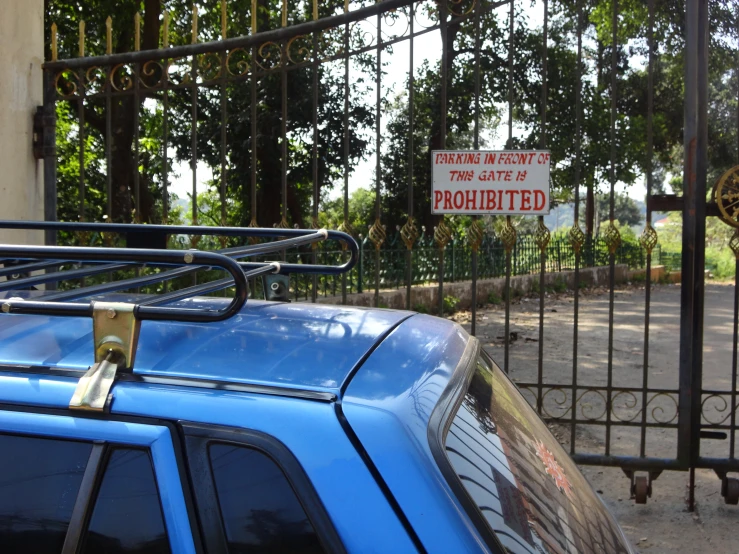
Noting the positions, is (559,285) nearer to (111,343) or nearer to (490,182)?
(490,182)

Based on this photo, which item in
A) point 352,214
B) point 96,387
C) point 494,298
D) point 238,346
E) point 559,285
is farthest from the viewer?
point 352,214

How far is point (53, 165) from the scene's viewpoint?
5.03 m

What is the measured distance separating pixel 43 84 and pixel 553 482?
175 inches

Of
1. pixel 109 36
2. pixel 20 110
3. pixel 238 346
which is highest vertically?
pixel 109 36

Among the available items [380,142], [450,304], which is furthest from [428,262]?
[380,142]

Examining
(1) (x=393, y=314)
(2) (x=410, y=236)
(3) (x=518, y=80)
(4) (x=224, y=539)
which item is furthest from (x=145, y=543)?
(3) (x=518, y=80)

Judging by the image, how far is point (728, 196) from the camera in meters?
4.17

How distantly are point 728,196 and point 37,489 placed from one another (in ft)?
12.7

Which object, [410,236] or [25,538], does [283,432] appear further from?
[410,236]

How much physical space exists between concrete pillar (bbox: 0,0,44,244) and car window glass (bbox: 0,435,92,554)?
3788 mm

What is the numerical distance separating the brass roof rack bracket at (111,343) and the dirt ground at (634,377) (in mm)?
3368


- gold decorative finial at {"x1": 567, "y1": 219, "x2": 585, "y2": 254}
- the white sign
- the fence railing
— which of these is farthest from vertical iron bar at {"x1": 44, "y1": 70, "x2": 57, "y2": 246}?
gold decorative finial at {"x1": 567, "y1": 219, "x2": 585, "y2": 254}

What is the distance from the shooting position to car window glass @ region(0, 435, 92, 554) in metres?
1.25

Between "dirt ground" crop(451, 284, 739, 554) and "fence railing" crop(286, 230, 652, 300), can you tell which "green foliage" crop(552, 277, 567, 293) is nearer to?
"dirt ground" crop(451, 284, 739, 554)
